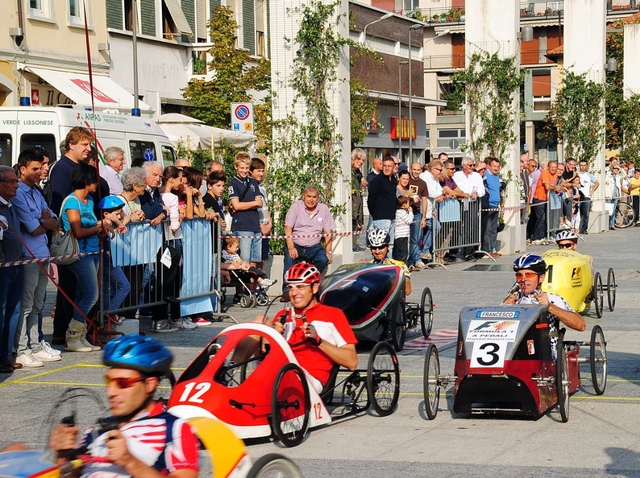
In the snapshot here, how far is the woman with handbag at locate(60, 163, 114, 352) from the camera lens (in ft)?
42.4

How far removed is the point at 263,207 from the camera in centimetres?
1800

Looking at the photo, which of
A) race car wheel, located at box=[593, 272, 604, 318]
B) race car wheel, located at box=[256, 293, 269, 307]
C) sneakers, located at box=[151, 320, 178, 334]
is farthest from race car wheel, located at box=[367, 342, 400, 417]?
race car wheel, located at box=[256, 293, 269, 307]

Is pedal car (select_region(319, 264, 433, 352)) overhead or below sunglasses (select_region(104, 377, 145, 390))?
below

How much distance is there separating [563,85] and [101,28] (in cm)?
1331

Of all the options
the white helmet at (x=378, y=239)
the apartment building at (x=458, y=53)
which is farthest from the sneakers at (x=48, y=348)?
the apartment building at (x=458, y=53)

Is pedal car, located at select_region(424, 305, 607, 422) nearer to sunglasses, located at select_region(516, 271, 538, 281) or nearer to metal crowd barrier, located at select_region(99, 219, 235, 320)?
sunglasses, located at select_region(516, 271, 538, 281)

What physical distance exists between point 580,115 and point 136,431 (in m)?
30.5

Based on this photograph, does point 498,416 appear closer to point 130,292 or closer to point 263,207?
point 130,292

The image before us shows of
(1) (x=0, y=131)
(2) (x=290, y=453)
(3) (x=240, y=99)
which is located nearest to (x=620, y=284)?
(1) (x=0, y=131)

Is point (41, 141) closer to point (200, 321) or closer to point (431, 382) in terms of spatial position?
point (200, 321)

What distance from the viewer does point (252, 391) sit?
28.4ft

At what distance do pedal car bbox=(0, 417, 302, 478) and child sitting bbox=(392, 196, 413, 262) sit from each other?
1444cm

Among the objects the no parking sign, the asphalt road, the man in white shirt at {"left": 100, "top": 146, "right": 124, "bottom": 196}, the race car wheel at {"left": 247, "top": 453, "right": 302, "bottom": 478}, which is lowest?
the asphalt road

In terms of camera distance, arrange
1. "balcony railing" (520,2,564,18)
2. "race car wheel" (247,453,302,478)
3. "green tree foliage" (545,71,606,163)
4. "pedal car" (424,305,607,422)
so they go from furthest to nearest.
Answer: "balcony railing" (520,2,564,18), "green tree foliage" (545,71,606,163), "pedal car" (424,305,607,422), "race car wheel" (247,453,302,478)
